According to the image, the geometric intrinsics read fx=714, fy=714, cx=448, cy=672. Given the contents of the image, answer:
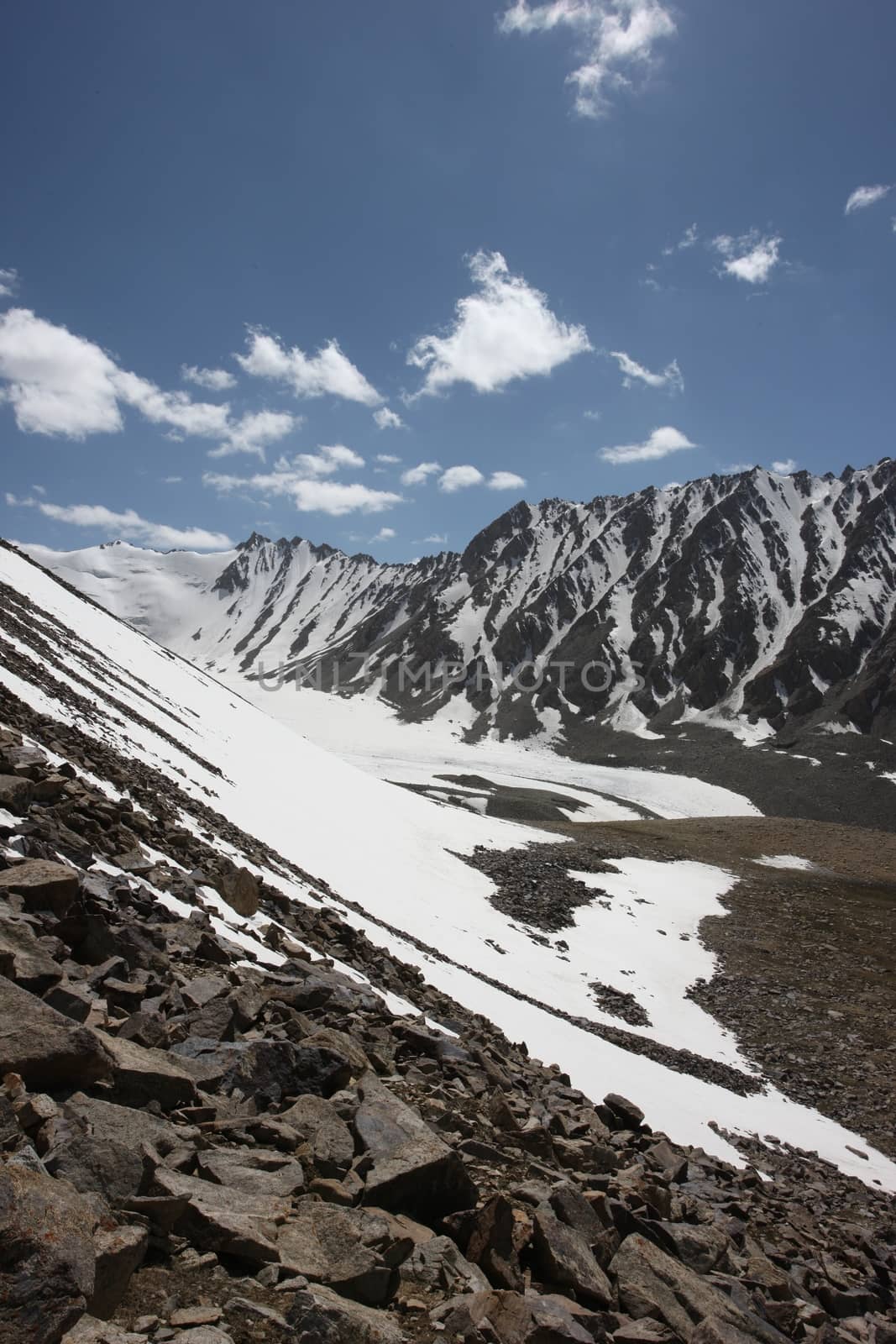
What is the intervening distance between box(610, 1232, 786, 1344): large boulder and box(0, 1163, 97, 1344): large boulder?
5.12m

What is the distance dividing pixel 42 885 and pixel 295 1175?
4.24 metres

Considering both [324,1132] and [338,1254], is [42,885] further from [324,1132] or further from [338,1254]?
[338,1254]

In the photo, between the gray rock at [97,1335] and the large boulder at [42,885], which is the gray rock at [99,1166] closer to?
the gray rock at [97,1335]

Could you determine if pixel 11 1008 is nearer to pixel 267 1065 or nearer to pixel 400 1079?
pixel 267 1065

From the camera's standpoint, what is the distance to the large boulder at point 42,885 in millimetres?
7816

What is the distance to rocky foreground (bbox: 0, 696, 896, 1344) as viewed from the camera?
4.32 meters

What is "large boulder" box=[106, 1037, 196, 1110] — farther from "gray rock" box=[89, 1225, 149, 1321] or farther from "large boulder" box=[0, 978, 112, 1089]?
"gray rock" box=[89, 1225, 149, 1321]

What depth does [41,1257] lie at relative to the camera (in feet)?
12.0

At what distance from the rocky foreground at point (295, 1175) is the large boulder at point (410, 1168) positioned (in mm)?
20

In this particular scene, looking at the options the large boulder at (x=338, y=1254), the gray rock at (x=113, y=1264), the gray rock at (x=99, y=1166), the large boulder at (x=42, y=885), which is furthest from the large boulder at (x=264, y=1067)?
the gray rock at (x=113, y=1264)

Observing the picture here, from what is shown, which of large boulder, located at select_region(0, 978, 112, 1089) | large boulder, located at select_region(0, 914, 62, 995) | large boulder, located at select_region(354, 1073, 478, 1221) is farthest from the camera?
large boulder, located at select_region(0, 914, 62, 995)

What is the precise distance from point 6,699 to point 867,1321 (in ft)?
64.1

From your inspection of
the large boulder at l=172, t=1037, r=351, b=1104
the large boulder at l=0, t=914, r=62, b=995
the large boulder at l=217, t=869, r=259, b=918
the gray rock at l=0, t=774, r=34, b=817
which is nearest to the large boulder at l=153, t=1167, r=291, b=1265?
the large boulder at l=172, t=1037, r=351, b=1104

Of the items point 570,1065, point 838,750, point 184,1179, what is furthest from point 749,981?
point 838,750
